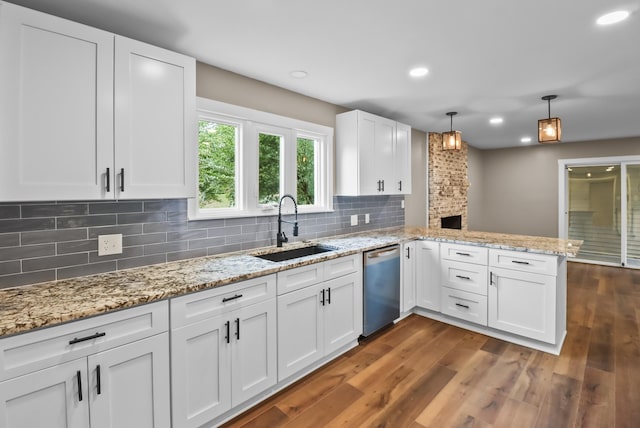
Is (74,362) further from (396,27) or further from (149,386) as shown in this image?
(396,27)

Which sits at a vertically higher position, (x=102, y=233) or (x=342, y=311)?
(x=102, y=233)

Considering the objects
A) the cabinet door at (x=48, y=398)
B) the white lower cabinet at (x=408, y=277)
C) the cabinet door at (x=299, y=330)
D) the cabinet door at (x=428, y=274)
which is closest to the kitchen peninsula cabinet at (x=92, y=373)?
the cabinet door at (x=48, y=398)

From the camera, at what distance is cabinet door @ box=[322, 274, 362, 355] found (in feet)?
8.50

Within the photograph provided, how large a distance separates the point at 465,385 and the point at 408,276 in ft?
4.23

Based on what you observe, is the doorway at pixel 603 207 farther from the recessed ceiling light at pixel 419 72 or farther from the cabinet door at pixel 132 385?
the cabinet door at pixel 132 385

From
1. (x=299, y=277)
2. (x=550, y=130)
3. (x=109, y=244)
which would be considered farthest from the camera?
(x=550, y=130)

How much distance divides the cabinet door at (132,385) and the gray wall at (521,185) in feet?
21.2

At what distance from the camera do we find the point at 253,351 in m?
2.06

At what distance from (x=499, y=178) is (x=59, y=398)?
304 inches

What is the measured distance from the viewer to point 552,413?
2059 mm

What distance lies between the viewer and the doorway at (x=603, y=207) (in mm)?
5746

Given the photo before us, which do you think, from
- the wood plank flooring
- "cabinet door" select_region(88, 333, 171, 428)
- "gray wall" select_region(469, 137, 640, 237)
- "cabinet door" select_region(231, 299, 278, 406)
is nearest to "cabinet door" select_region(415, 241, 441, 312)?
the wood plank flooring

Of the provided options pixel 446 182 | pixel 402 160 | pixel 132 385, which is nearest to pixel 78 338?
pixel 132 385

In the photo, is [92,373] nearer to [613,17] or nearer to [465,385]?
[465,385]
